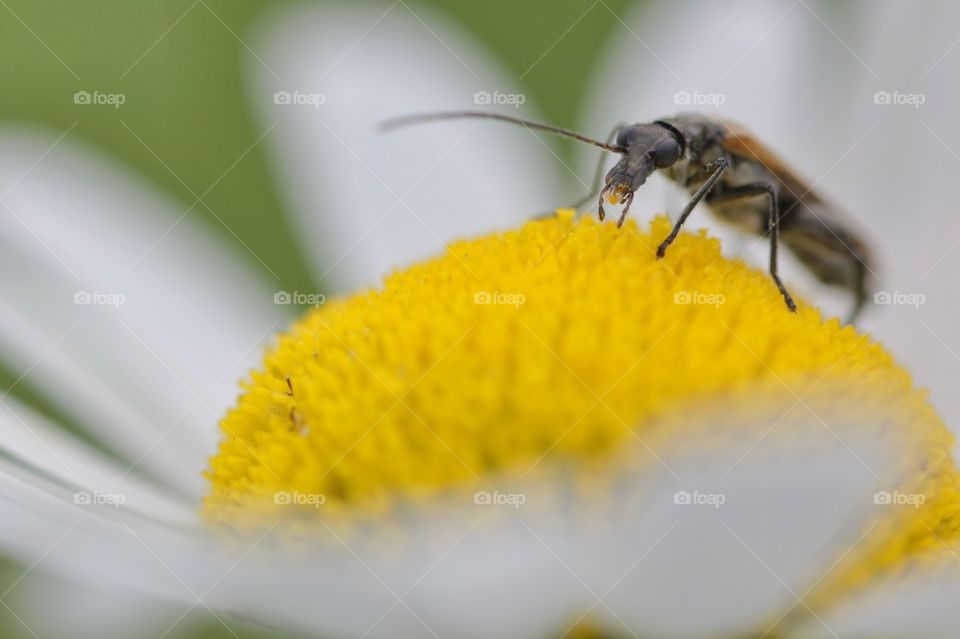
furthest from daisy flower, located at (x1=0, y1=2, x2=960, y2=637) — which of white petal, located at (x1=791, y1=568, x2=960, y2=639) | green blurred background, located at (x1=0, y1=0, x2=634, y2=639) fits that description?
green blurred background, located at (x1=0, y1=0, x2=634, y2=639)

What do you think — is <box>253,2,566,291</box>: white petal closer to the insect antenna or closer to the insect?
the insect

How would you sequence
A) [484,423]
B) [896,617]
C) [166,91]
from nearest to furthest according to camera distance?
1. [896,617]
2. [484,423]
3. [166,91]

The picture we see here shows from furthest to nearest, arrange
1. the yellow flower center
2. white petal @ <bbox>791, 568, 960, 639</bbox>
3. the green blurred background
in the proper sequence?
1. the green blurred background
2. the yellow flower center
3. white petal @ <bbox>791, 568, 960, 639</bbox>

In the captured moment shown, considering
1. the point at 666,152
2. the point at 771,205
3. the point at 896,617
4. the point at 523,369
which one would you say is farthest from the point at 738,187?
the point at 896,617

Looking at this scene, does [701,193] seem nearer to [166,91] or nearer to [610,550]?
[610,550]

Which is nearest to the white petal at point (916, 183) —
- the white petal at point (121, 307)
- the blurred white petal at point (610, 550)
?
the blurred white petal at point (610, 550)

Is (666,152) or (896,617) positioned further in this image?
(666,152)

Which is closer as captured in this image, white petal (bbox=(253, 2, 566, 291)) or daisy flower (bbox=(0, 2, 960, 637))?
daisy flower (bbox=(0, 2, 960, 637))

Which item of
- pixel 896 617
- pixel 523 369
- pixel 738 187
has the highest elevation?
pixel 738 187
